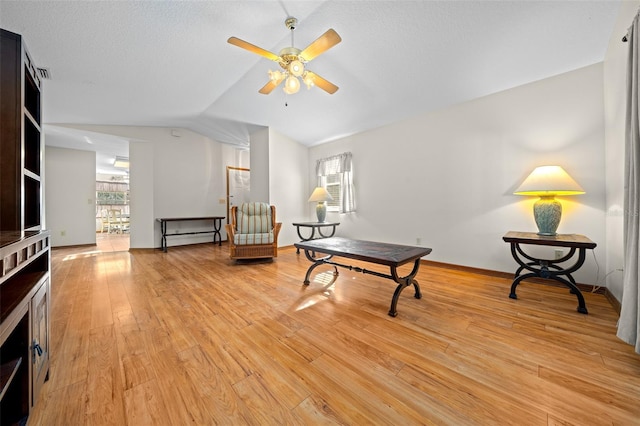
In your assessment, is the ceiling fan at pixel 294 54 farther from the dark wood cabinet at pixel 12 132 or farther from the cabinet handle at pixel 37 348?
the cabinet handle at pixel 37 348

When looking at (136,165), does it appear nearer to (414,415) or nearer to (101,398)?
(101,398)

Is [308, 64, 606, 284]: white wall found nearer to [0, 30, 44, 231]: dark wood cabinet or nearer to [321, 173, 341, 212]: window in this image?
[321, 173, 341, 212]: window

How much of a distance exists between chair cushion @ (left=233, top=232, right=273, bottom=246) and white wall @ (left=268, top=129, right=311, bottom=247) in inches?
45.3

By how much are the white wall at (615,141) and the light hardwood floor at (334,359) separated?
413 mm

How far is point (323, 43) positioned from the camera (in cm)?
203

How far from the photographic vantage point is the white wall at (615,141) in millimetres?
1916

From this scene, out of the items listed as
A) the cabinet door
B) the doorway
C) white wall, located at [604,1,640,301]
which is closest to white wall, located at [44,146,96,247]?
the doorway

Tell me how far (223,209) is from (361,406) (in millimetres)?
5979

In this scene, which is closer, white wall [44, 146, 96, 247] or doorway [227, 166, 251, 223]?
white wall [44, 146, 96, 247]

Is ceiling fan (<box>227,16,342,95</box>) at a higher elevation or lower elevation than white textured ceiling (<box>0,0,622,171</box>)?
lower

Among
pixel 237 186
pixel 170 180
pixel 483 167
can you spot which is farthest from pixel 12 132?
pixel 237 186

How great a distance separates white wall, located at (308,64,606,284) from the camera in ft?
8.15

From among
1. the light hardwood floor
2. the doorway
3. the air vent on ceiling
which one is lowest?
the light hardwood floor

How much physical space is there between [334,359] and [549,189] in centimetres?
263
